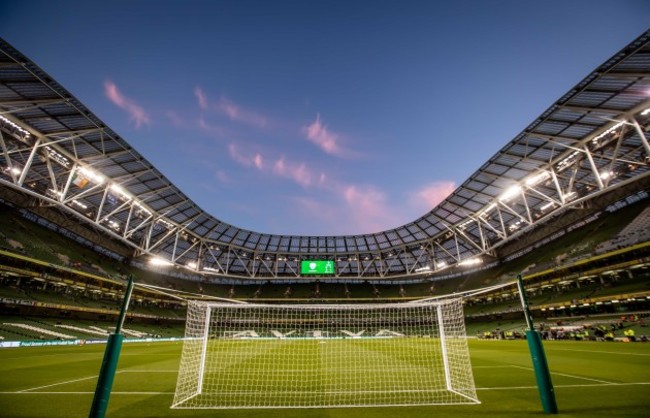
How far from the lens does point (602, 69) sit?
16.0m

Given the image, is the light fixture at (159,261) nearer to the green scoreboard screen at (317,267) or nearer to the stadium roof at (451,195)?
the stadium roof at (451,195)

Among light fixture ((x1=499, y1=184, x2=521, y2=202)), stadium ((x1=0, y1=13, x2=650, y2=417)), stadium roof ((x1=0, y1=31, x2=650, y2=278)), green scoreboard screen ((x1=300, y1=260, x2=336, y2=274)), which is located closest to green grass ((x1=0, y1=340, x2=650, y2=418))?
stadium ((x1=0, y1=13, x2=650, y2=417))

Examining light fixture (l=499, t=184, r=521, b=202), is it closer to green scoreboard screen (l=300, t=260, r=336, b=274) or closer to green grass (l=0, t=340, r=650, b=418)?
green grass (l=0, t=340, r=650, b=418)

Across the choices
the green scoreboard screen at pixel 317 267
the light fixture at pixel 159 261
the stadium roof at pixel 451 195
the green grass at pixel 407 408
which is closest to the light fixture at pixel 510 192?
the stadium roof at pixel 451 195

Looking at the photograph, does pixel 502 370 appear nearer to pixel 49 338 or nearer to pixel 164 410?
pixel 164 410

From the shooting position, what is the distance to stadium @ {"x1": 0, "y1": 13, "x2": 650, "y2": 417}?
22.2 feet

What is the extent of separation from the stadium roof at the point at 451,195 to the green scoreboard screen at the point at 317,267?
1053cm

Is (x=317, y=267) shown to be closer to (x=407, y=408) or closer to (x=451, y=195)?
(x=451, y=195)

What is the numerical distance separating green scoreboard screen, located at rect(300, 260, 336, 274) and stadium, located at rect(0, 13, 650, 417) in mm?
223

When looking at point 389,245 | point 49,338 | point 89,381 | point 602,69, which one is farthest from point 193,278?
point 602,69

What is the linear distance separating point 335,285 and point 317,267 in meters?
17.2

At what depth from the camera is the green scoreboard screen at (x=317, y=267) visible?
43969 mm

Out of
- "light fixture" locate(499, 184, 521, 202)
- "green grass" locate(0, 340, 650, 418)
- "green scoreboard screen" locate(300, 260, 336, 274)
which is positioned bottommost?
"green grass" locate(0, 340, 650, 418)

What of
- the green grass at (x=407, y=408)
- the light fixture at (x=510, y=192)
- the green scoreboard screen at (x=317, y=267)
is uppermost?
the light fixture at (x=510, y=192)
